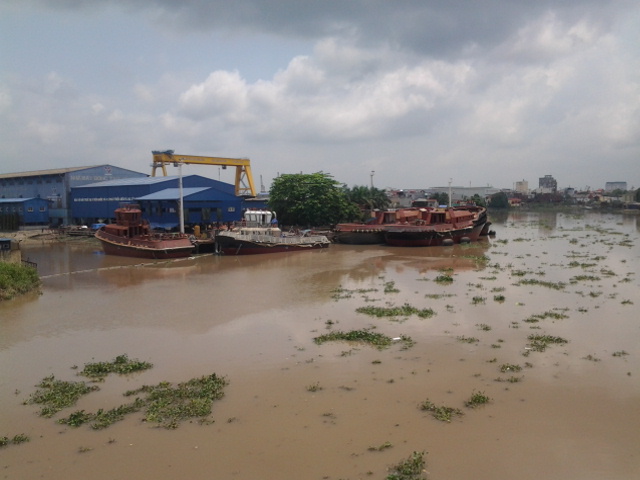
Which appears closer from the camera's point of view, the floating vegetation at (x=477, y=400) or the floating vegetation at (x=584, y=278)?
the floating vegetation at (x=477, y=400)

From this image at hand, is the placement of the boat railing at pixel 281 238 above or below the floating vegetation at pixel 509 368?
above

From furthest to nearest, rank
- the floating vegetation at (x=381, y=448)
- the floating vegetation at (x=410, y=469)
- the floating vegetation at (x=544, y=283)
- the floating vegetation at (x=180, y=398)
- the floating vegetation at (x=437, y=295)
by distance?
1. the floating vegetation at (x=544, y=283)
2. the floating vegetation at (x=437, y=295)
3. the floating vegetation at (x=180, y=398)
4. the floating vegetation at (x=381, y=448)
5. the floating vegetation at (x=410, y=469)

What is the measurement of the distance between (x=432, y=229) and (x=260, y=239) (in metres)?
10.9

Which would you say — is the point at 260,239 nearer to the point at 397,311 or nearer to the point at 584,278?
the point at 397,311

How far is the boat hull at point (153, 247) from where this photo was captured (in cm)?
2766

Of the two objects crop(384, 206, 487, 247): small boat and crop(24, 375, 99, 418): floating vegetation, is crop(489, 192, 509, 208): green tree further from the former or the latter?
crop(24, 375, 99, 418): floating vegetation

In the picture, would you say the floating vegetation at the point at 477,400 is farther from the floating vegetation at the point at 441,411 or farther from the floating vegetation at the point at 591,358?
the floating vegetation at the point at 591,358

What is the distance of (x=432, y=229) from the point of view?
31875mm

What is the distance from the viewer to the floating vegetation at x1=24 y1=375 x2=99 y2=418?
8.61 metres

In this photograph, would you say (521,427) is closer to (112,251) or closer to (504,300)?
(504,300)

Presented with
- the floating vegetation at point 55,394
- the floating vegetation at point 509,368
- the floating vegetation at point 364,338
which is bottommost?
the floating vegetation at point 55,394

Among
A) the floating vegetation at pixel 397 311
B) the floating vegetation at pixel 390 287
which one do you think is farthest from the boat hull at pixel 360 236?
the floating vegetation at pixel 397 311

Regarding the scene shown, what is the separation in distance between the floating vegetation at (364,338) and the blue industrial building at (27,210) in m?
41.4

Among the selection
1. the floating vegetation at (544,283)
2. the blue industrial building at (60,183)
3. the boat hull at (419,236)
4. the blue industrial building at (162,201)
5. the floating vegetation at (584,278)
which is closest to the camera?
the floating vegetation at (544,283)
